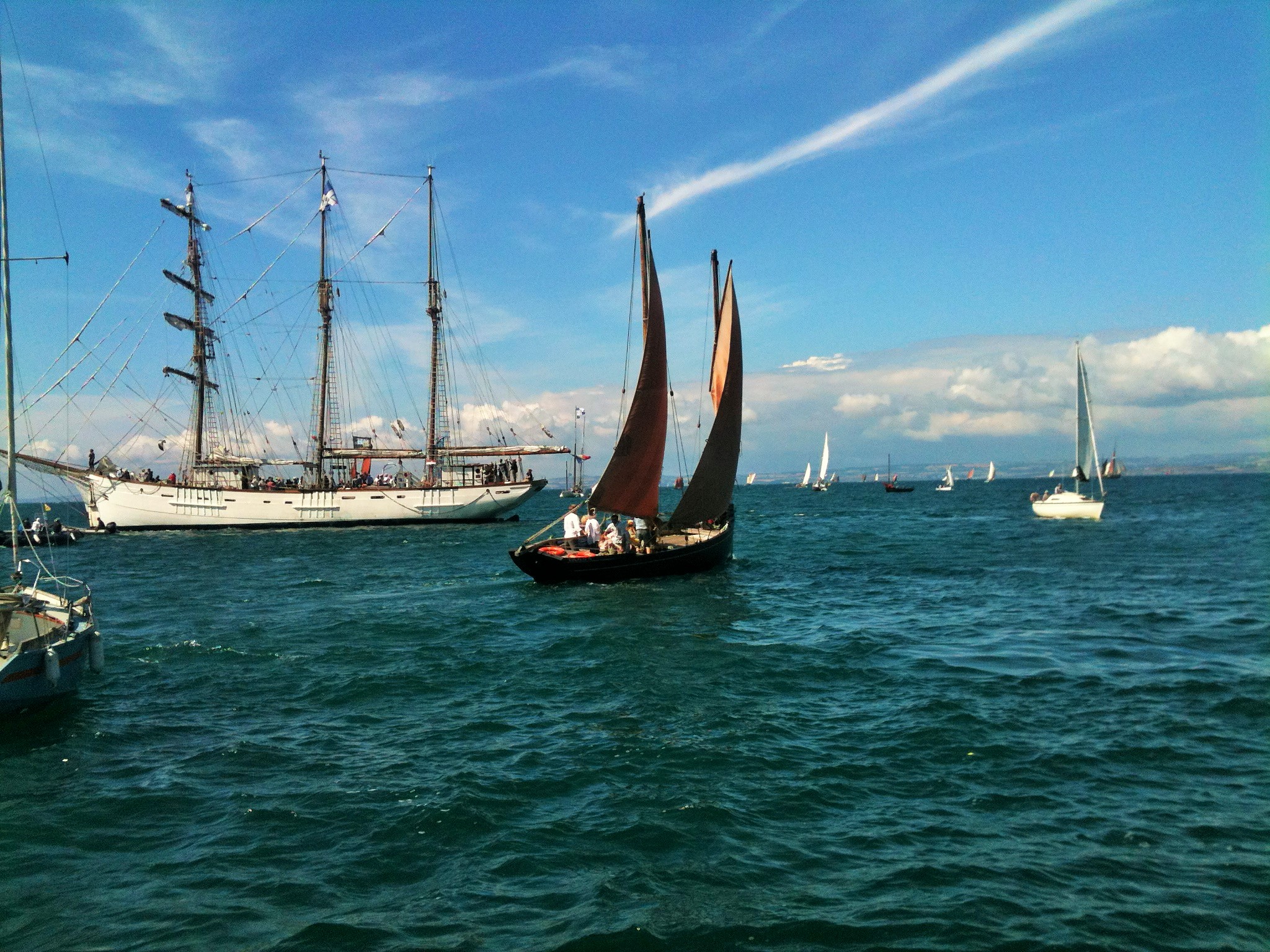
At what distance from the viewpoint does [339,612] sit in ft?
81.2

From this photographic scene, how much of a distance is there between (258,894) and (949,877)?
687 centimetres

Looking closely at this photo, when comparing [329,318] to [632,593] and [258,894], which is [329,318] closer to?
[632,593]

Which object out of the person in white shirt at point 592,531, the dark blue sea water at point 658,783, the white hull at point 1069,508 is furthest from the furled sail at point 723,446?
the white hull at point 1069,508

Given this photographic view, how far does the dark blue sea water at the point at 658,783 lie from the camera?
23.7 ft

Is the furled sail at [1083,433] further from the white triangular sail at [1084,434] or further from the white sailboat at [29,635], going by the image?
the white sailboat at [29,635]

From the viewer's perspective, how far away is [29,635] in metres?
13.8

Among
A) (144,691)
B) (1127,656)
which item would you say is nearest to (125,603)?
(144,691)

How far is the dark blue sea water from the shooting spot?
721 centimetres

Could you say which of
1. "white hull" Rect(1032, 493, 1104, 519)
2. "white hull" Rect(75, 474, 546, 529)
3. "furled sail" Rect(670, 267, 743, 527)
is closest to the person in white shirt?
"furled sail" Rect(670, 267, 743, 527)

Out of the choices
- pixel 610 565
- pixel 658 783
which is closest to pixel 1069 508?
pixel 610 565

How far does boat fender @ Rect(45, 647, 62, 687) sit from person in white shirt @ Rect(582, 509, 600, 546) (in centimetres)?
1885

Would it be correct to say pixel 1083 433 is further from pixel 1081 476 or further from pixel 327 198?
pixel 327 198

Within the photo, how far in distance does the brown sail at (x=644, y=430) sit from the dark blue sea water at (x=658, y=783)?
6793mm

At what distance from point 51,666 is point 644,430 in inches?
776
